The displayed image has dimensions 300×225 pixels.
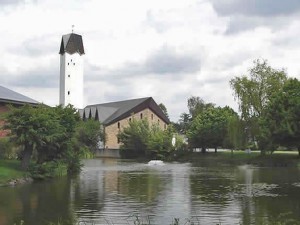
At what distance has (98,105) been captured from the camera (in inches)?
4114

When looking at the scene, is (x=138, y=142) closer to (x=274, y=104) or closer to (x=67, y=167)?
(x=274, y=104)

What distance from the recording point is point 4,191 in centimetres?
2428

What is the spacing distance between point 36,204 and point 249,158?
39192mm

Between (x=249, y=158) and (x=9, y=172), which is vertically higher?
(x=249, y=158)

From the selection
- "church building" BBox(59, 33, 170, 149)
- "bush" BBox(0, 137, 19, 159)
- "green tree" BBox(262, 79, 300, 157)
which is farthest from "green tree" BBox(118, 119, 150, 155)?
"bush" BBox(0, 137, 19, 159)

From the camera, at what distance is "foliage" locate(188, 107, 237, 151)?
214ft

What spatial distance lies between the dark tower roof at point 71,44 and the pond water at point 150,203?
266 feet

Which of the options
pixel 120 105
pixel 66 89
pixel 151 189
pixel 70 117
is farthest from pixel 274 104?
pixel 66 89

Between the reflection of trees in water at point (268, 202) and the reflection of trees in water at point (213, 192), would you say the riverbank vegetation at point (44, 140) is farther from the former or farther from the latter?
the reflection of trees in water at point (268, 202)

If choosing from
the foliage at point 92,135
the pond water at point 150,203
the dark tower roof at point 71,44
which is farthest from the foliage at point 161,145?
the dark tower roof at point 71,44

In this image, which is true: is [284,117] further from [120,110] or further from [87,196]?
[120,110]

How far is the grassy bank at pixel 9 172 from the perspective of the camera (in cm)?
2760

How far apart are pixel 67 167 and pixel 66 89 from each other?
70.0 meters

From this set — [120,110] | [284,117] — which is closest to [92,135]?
[120,110]
